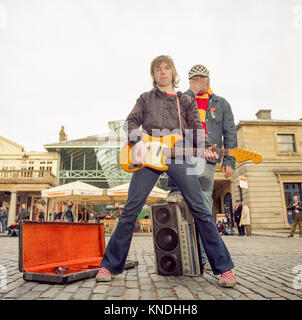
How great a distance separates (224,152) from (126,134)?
1.17 m

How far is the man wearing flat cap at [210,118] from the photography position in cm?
329

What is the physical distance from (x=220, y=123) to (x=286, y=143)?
19910mm

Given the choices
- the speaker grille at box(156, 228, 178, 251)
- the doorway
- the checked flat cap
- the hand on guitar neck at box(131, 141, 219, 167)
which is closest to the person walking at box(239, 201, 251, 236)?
the doorway

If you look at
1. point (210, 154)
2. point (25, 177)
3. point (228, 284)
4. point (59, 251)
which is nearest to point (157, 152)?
point (210, 154)

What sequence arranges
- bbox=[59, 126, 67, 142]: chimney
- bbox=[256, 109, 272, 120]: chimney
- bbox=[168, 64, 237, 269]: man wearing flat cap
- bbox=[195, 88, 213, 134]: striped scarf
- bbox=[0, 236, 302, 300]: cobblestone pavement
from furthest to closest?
1. bbox=[59, 126, 67, 142]: chimney
2. bbox=[256, 109, 272, 120]: chimney
3. bbox=[195, 88, 213, 134]: striped scarf
4. bbox=[168, 64, 237, 269]: man wearing flat cap
5. bbox=[0, 236, 302, 300]: cobblestone pavement

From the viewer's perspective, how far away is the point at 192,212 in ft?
8.38

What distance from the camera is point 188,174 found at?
2.60m

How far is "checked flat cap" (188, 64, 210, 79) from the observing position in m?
3.30

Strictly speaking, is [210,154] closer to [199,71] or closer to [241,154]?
[241,154]

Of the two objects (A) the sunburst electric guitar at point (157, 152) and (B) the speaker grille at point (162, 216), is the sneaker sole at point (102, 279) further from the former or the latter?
(A) the sunburst electric guitar at point (157, 152)

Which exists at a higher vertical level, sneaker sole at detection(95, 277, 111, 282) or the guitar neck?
the guitar neck

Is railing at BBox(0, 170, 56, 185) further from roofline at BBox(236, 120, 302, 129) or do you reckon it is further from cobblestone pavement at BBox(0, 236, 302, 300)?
cobblestone pavement at BBox(0, 236, 302, 300)

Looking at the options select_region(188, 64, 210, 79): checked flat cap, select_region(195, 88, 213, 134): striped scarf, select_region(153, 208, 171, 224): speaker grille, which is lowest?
select_region(153, 208, 171, 224): speaker grille

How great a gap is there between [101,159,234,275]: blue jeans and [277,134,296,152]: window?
2049 centimetres
